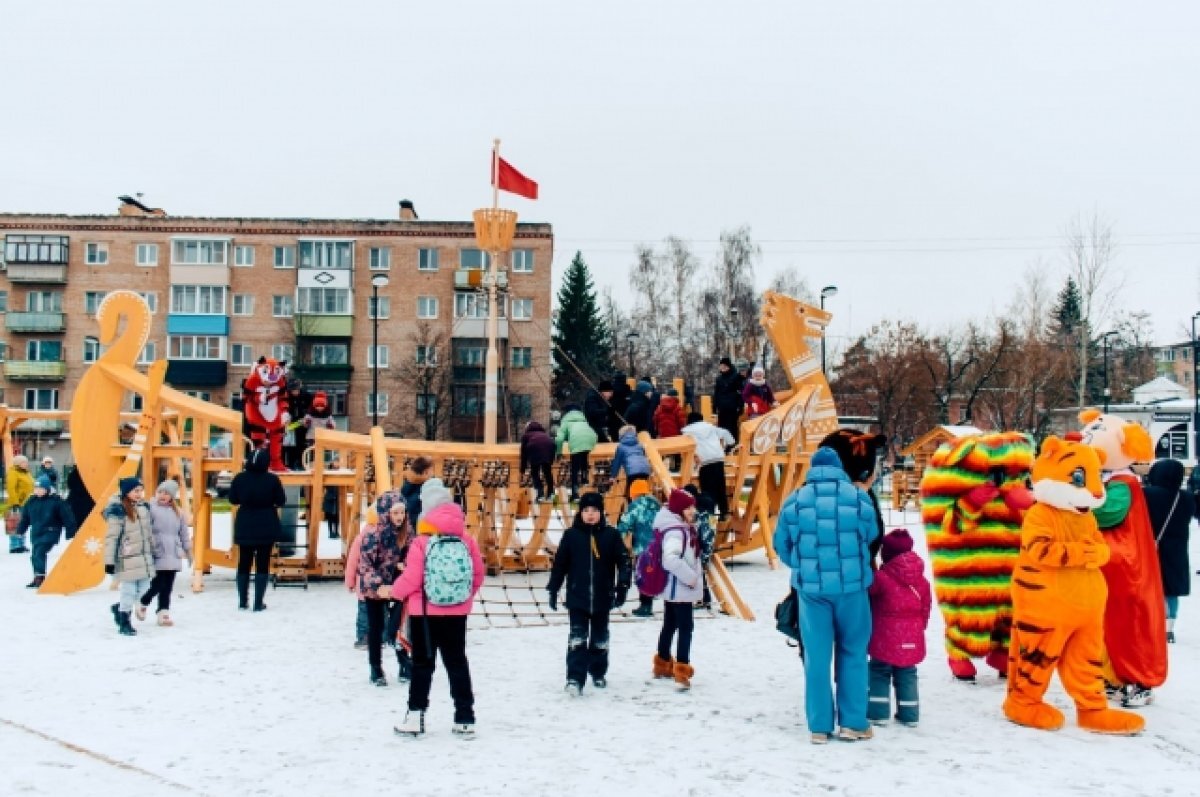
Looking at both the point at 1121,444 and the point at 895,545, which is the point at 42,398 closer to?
the point at 895,545

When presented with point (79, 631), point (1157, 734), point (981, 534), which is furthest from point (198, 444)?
point (1157, 734)

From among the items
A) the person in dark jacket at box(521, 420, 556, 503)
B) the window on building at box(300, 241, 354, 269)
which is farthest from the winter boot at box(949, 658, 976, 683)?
the window on building at box(300, 241, 354, 269)

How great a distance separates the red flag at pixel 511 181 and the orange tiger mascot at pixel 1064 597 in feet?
36.4

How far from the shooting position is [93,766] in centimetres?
585

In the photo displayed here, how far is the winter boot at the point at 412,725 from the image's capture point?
6516 mm

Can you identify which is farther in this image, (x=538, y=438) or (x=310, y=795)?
(x=538, y=438)

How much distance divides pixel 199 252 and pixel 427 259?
11.3 m

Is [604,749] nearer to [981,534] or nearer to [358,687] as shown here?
[358,687]

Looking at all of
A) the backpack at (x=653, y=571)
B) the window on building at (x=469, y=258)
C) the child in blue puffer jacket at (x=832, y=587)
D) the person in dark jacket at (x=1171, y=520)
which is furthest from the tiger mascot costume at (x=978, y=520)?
the window on building at (x=469, y=258)

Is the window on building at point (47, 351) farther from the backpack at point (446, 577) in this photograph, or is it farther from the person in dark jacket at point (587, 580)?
the backpack at point (446, 577)

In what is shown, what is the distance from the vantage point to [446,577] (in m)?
6.36

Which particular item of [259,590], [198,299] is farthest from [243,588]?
[198,299]

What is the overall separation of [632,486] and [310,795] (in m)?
5.93

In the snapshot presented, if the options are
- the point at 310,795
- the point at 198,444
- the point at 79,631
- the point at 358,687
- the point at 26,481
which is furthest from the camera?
the point at 26,481
